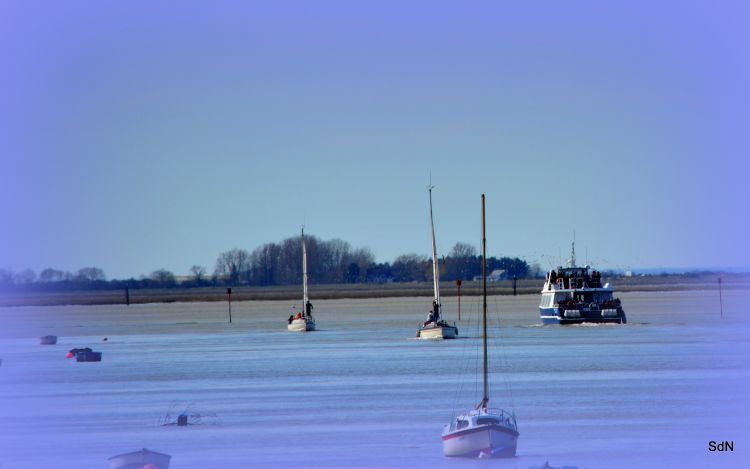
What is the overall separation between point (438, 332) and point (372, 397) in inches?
1718

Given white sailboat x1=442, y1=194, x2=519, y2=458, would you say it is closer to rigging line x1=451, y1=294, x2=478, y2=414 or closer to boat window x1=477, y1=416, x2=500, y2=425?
boat window x1=477, y1=416, x2=500, y2=425

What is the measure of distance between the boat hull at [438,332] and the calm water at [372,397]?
1212mm

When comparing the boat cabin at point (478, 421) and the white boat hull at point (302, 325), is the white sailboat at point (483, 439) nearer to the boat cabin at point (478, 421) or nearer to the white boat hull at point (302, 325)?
the boat cabin at point (478, 421)

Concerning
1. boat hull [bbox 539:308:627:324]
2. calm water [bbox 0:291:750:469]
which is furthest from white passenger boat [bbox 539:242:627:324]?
calm water [bbox 0:291:750:469]

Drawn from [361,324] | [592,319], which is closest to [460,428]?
[592,319]

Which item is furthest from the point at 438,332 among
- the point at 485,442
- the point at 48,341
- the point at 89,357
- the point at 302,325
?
the point at 485,442

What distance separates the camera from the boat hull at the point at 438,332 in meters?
110

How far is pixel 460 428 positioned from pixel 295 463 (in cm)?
536

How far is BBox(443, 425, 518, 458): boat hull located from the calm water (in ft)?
2.29

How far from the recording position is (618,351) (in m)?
95.1

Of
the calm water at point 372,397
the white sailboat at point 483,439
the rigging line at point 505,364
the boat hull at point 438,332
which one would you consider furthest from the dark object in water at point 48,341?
the white sailboat at point 483,439

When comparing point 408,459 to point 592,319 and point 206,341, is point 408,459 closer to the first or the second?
point 206,341

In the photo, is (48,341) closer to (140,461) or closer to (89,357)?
(89,357)

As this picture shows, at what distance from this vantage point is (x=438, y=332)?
360 feet
